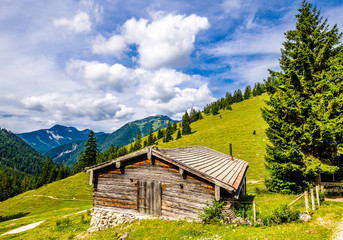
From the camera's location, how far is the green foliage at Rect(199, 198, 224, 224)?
9.95m

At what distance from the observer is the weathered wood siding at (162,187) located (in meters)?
10.7

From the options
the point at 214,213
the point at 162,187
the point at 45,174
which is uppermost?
the point at 162,187

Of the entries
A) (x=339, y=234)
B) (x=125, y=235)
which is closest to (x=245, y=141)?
(x=339, y=234)

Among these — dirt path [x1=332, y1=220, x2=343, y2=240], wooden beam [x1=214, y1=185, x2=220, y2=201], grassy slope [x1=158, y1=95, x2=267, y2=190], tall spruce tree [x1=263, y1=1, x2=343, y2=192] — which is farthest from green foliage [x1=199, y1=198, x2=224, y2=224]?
grassy slope [x1=158, y1=95, x2=267, y2=190]

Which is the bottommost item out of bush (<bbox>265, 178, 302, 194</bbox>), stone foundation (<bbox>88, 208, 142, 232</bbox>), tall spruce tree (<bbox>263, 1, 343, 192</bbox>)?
stone foundation (<bbox>88, 208, 142, 232</bbox>)

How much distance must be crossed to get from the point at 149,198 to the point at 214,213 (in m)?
4.54

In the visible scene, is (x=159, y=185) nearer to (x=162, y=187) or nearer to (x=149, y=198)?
(x=162, y=187)

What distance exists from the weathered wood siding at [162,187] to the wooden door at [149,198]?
22 centimetres

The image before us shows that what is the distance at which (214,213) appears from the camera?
33.1 feet

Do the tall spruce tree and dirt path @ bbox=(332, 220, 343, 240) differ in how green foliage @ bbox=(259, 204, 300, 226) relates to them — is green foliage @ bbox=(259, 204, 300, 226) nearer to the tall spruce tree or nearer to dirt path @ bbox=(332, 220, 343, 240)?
dirt path @ bbox=(332, 220, 343, 240)

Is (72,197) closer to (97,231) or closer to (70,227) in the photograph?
(70,227)

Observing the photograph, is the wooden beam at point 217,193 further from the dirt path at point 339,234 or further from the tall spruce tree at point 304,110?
the tall spruce tree at point 304,110

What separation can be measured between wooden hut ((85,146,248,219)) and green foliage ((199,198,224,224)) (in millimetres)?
372

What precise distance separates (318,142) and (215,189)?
11.7m
